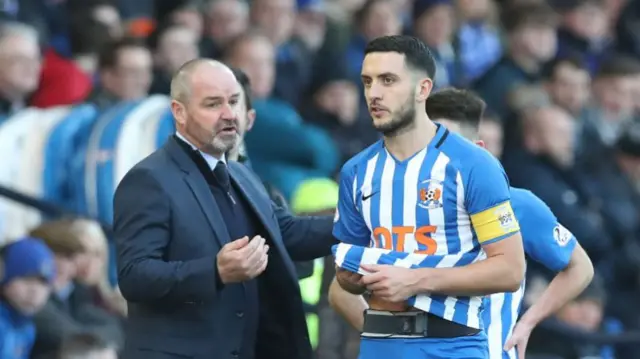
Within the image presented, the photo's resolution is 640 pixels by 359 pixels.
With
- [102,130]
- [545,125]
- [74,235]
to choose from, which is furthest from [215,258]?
[545,125]

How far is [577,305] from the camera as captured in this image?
11.0 metres

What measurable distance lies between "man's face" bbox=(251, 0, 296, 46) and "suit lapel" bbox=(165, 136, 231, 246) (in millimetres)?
5398

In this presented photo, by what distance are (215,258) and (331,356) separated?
7.86ft

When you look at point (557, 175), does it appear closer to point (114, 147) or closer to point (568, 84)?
point (568, 84)

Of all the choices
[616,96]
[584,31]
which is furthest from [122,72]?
[584,31]

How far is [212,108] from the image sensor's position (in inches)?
252

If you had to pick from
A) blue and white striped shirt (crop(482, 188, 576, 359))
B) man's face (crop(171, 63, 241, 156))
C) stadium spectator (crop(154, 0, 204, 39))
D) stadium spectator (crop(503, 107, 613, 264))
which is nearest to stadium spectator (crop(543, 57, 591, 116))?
stadium spectator (crop(503, 107, 613, 264))

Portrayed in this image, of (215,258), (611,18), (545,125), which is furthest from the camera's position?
(611,18)

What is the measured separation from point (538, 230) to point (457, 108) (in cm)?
58

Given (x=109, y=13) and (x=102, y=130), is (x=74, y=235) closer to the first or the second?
(x=102, y=130)

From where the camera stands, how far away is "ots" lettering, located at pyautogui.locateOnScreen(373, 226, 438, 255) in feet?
18.6

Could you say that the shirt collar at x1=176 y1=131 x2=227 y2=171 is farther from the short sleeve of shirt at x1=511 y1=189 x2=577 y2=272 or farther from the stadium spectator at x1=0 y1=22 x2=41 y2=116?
the stadium spectator at x1=0 y1=22 x2=41 y2=116

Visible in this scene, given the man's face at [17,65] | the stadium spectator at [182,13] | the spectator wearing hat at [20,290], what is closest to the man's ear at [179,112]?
the spectator wearing hat at [20,290]

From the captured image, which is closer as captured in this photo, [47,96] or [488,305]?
[488,305]
